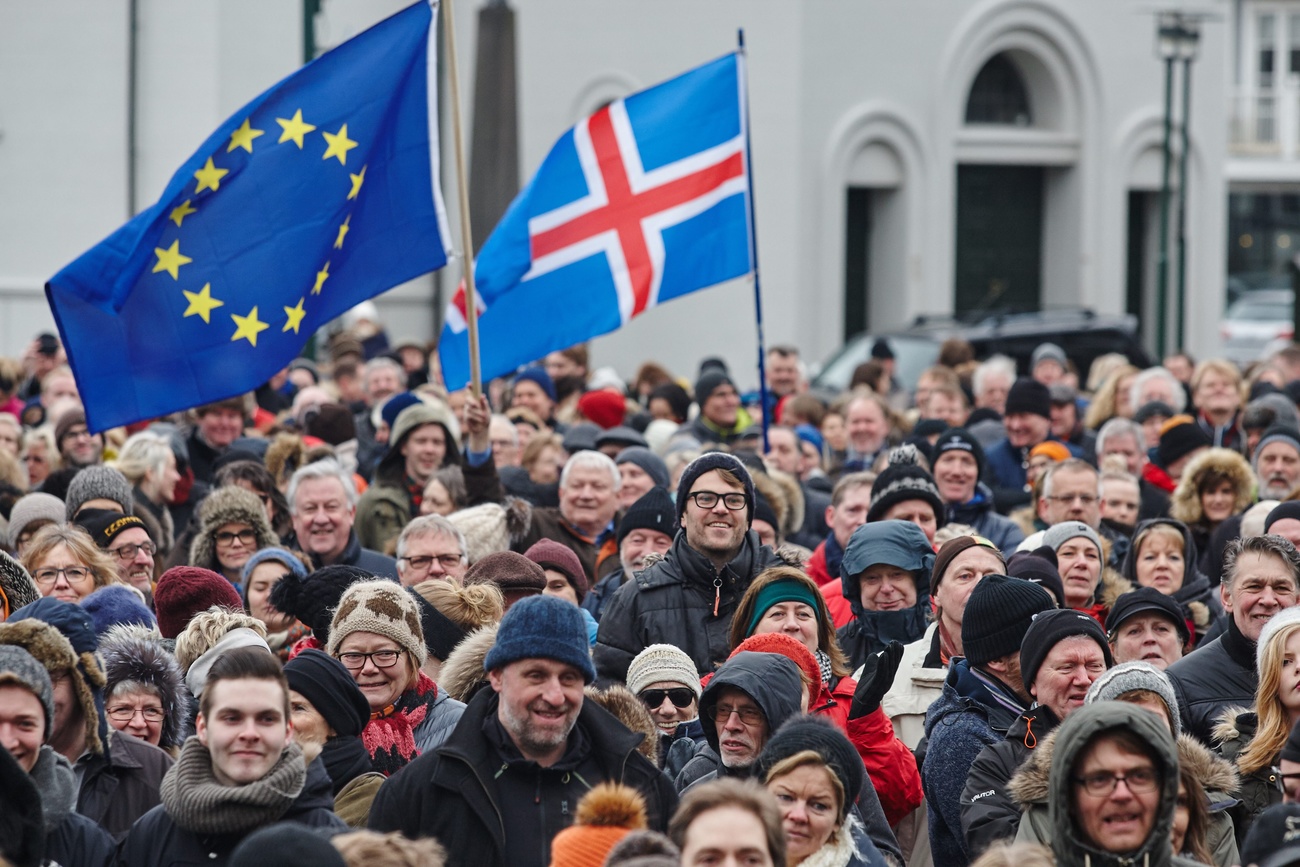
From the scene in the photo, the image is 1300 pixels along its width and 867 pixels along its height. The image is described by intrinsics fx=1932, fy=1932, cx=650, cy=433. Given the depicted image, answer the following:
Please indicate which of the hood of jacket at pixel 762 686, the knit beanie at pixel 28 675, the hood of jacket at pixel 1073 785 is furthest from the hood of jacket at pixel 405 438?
the hood of jacket at pixel 1073 785

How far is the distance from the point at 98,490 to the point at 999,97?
21599mm

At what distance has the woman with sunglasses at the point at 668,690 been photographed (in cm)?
636

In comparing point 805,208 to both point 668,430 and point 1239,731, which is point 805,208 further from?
point 1239,731

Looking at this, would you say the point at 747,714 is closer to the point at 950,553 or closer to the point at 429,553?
the point at 950,553

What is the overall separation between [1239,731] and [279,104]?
5222 millimetres

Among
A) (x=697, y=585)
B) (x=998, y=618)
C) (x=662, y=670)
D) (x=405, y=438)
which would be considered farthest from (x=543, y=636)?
(x=405, y=438)

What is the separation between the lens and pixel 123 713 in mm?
5969

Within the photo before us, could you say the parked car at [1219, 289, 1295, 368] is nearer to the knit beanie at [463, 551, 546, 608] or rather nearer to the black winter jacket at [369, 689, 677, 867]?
the knit beanie at [463, 551, 546, 608]

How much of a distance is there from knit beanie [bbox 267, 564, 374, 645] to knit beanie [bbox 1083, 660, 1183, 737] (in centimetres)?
261

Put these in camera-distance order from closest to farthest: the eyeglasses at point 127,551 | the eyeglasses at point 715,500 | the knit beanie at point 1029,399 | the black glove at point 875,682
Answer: the black glove at point 875,682
the eyeglasses at point 715,500
the eyeglasses at point 127,551
the knit beanie at point 1029,399

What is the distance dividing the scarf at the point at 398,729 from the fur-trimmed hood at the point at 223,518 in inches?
102

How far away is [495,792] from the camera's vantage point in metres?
5.02

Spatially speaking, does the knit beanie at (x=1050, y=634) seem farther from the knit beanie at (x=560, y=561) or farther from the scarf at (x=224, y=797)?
the knit beanie at (x=560, y=561)

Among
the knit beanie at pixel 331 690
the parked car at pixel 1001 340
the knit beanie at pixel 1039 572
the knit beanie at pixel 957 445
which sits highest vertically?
the parked car at pixel 1001 340
